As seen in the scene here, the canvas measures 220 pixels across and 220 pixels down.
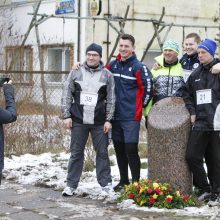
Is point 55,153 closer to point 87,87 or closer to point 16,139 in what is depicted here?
point 16,139

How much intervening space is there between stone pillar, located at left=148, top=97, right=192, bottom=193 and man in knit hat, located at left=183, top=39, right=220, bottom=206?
0.28ft

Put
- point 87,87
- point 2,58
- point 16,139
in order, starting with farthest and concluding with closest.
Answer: point 2,58 < point 16,139 < point 87,87

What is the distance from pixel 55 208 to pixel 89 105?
1.33 metres

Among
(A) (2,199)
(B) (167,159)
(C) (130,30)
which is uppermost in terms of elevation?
(C) (130,30)

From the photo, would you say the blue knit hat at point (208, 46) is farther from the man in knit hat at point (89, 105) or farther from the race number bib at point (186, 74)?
the man in knit hat at point (89, 105)

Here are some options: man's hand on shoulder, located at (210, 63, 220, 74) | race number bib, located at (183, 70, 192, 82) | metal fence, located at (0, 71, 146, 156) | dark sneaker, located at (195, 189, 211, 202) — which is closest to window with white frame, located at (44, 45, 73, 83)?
metal fence, located at (0, 71, 146, 156)

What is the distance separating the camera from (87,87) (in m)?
7.86

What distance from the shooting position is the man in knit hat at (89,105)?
309 inches

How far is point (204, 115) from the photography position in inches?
286

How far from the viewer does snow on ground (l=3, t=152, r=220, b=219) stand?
278 inches

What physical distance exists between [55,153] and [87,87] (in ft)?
13.3

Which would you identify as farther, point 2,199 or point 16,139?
point 16,139

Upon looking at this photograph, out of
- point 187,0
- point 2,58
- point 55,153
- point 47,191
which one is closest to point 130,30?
point 187,0

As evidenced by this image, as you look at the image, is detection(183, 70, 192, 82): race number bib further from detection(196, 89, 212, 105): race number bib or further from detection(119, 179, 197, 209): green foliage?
detection(119, 179, 197, 209): green foliage
